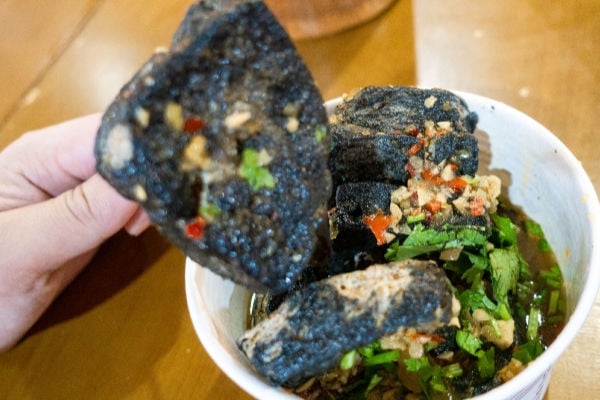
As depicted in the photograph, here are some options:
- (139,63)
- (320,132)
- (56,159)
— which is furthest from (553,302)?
(139,63)

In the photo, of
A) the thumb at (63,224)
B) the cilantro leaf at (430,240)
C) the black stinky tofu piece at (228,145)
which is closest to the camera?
the black stinky tofu piece at (228,145)

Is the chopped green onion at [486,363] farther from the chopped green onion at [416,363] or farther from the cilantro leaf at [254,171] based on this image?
the cilantro leaf at [254,171]

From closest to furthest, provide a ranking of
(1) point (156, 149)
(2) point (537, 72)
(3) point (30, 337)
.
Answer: (1) point (156, 149), (3) point (30, 337), (2) point (537, 72)

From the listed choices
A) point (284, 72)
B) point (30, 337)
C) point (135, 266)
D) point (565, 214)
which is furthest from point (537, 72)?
point (30, 337)

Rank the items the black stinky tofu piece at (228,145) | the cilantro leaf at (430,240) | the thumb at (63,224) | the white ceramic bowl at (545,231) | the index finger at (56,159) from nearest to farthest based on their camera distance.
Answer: the black stinky tofu piece at (228,145)
the white ceramic bowl at (545,231)
the cilantro leaf at (430,240)
the thumb at (63,224)
the index finger at (56,159)

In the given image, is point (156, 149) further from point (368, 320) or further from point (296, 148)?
point (368, 320)

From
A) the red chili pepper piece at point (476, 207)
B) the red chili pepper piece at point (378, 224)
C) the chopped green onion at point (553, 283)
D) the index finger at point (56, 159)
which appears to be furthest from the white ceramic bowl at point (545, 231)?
the index finger at point (56, 159)

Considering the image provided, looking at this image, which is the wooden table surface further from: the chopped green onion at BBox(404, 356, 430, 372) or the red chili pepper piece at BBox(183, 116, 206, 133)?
the red chili pepper piece at BBox(183, 116, 206, 133)
